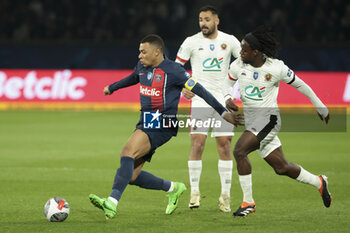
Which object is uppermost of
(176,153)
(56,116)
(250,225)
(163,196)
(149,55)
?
(149,55)

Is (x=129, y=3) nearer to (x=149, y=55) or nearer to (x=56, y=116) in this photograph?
(x=56, y=116)

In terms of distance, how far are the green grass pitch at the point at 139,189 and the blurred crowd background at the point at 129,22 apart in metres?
5.13

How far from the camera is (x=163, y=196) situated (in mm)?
8664

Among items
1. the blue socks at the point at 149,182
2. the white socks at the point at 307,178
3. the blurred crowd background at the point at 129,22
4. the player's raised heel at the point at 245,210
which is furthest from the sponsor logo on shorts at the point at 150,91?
the blurred crowd background at the point at 129,22

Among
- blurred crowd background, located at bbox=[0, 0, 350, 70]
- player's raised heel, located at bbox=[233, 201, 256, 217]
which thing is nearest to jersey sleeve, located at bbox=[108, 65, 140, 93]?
player's raised heel, located at bbox=[233, 201, 256, 217]

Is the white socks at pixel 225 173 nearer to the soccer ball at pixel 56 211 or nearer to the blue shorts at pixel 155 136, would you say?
the blue shorts at pixel 155 136

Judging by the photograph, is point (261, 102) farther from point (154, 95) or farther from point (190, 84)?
point (154, 95)

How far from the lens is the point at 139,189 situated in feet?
30.1

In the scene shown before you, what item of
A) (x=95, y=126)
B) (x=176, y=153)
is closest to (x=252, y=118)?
(x=176, y=153)

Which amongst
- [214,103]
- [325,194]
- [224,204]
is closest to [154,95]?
[214,103]

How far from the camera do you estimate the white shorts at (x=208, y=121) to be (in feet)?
A: 26.2

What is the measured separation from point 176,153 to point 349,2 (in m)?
12.6

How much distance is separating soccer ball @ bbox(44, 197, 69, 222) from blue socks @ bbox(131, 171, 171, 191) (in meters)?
0.81

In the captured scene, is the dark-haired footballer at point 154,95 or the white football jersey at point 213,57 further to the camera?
the white football jersey at point 213,57
